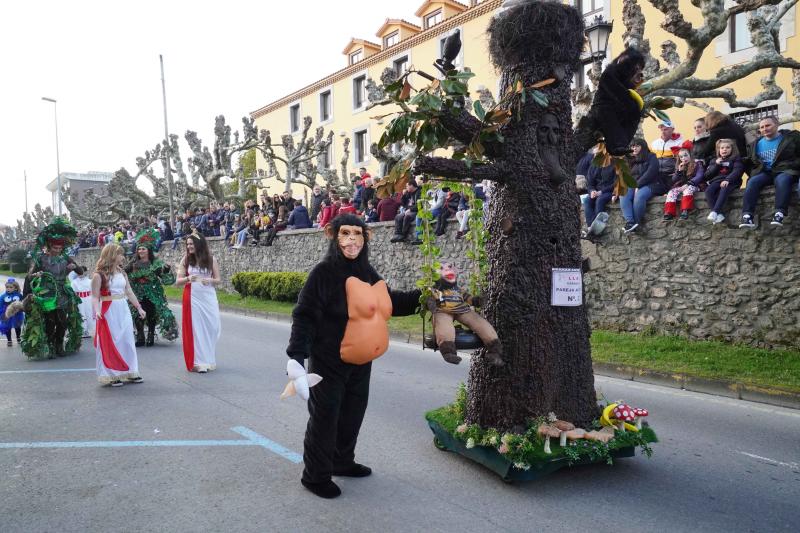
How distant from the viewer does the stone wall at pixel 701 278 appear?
8859mm

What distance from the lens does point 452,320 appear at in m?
4.35

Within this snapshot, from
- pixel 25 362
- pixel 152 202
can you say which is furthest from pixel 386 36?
pixel 25 362

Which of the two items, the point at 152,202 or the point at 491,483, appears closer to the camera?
the point at 491,483

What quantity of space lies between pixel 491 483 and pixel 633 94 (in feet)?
9.57

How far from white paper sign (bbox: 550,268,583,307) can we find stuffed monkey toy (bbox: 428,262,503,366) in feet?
1.74

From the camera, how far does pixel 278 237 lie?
23.0m

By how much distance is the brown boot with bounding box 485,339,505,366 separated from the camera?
4.27 m

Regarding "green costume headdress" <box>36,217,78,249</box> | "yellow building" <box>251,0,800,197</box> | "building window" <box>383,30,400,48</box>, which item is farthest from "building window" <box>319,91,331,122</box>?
"green costume headdress" <box>36,217,78,249</box>

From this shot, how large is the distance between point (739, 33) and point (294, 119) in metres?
30.3

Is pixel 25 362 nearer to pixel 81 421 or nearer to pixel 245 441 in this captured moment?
pixel 81 421

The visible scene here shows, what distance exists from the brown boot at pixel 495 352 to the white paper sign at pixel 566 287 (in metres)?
0.51

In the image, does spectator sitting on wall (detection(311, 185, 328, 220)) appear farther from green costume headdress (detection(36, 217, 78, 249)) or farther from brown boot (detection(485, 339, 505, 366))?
brown boot (detection(485, 339, 505, 366))

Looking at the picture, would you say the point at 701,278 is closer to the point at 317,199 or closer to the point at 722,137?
the point at 722,137

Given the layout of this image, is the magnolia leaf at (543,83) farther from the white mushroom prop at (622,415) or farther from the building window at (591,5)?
the building window at (591,5)
